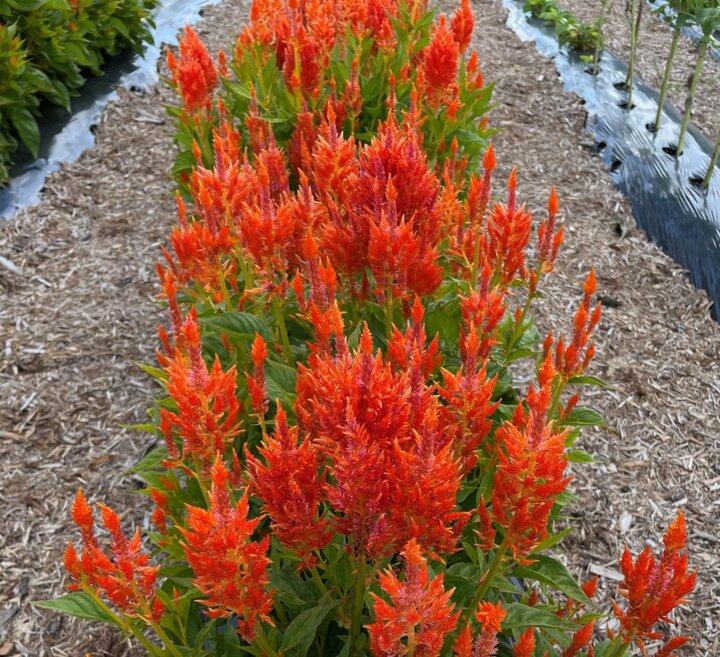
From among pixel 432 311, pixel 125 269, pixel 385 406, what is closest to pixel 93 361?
pixel 125 269

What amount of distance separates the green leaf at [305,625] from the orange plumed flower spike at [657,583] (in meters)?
0.79

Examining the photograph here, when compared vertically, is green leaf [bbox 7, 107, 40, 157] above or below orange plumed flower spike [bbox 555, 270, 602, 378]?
below

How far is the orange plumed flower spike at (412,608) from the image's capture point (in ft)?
3.63

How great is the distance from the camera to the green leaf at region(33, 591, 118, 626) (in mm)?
1968

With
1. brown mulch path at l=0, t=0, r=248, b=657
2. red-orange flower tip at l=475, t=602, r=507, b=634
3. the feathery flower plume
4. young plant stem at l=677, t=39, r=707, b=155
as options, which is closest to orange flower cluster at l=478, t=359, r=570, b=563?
red-orange flower tip at l=475, t=602, r=507, b=634

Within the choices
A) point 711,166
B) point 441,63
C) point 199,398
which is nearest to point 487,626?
point 199,398

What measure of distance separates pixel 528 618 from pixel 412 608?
3.55ft

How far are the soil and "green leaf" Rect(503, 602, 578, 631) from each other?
596 centimetres

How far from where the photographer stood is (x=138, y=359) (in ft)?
14.3

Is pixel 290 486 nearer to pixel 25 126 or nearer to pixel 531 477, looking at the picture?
pixel 531 477

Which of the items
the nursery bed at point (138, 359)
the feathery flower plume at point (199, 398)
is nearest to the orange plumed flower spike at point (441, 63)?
the nursery bed at point (138, 359)

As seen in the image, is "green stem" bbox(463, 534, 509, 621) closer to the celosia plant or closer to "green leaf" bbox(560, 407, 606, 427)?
"green leaf" bbox(560, 407, 606, 427)

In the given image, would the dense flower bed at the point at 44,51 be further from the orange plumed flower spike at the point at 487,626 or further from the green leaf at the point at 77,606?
the orange plumed flower spike at the point at 487,626

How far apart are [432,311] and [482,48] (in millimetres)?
6712
